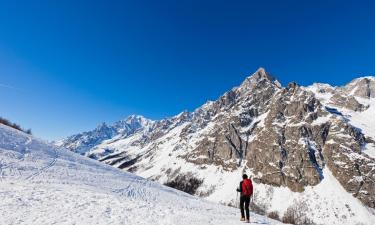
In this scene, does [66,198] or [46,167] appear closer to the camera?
[66,198]

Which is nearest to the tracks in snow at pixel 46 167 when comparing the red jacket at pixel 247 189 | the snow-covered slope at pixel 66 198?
the snow-covered slope at pixel 66 198

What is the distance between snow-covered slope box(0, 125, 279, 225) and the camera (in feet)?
66.8

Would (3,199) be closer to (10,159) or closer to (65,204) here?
(65,204)

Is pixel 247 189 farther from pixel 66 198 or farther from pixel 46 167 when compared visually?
pixel 46 167

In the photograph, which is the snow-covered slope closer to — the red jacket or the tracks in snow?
the tracks in snow

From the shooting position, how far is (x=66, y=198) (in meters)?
24.4

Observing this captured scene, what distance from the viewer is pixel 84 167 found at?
4062 centimetres

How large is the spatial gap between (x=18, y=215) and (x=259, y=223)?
1705 centimetres

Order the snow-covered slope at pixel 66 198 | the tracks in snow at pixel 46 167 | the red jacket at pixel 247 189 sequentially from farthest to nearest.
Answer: the tracks in snow at pixel 46 167, the red jacket at pixel 247 189, the snow-covered slope at pixel 66 198

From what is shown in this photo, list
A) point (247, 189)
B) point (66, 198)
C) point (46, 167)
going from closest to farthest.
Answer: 1. point (66, 198)
2. point (247, 189)
3. point (46, 167)

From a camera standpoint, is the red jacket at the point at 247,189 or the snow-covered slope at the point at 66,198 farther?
the red jacket at the point at 247,189

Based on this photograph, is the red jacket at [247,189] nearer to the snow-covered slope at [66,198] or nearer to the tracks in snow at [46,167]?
the snow-covered slope at [66,198]

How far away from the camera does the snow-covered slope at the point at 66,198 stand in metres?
20.4

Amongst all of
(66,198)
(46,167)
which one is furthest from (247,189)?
(46,167)
